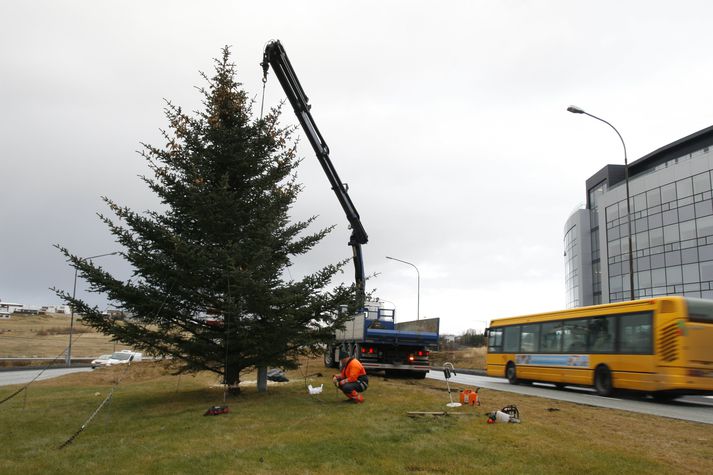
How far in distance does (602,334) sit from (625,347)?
44.3 inches

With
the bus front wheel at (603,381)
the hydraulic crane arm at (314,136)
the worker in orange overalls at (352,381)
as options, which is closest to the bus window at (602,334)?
the bus front wheel at (603,381)

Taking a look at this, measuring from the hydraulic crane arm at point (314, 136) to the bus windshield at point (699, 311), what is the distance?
8.60 meters

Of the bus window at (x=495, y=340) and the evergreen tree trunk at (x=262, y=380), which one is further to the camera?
the bus window at (x=495, y=340)

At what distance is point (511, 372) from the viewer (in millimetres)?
23078

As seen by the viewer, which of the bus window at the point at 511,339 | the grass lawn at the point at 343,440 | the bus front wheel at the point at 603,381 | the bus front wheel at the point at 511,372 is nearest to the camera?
the grass lawn at the point at 343,440

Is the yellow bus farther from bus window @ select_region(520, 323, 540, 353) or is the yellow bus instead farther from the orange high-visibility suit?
the orange high-visibility suit

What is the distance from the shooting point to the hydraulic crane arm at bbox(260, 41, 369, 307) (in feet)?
56.9

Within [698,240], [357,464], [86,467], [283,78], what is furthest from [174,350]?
[698,240]

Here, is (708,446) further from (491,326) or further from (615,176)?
(615,176)

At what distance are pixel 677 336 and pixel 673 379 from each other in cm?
110

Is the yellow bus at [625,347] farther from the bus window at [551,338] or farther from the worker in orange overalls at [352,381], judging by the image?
the worker in orange overalls at [352,381]

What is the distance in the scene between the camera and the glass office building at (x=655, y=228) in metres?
49.7

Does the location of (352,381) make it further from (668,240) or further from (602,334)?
(668,240)

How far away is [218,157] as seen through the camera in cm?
1429
